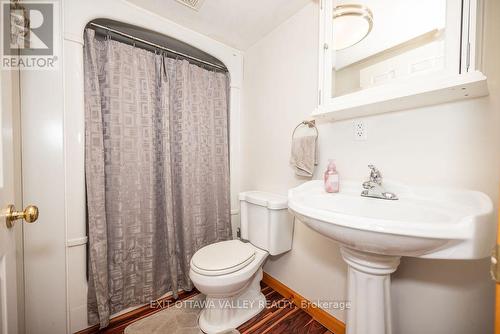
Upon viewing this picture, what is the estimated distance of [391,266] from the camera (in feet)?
2.48

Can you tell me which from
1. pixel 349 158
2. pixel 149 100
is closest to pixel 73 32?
pixel 149 100

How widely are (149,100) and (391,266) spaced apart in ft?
5.20

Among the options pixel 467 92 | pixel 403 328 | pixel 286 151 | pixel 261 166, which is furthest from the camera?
pixel 261 166

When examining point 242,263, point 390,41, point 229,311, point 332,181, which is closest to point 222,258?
point 242,263

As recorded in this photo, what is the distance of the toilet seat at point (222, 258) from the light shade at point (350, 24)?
4.33ft

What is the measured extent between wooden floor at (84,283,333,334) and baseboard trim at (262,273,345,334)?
1.1 inches

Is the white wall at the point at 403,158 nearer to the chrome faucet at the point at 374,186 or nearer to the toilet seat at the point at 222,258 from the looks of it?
the chrome faucet at the point at 374,186

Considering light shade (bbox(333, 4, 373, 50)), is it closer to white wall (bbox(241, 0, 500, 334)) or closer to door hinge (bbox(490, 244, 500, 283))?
white wall (bbox(241, 0, 500, 334))

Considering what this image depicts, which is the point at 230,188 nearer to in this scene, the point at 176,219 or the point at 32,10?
the point at 176,219

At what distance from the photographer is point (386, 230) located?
538 millimetres

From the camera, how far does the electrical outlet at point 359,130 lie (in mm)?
→ 1042

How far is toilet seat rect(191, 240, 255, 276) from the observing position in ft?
3.64

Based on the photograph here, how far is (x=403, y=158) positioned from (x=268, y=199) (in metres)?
0.78

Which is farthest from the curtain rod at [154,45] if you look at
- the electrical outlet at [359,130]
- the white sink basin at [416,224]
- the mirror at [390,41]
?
the white sink basin at [416,224]
